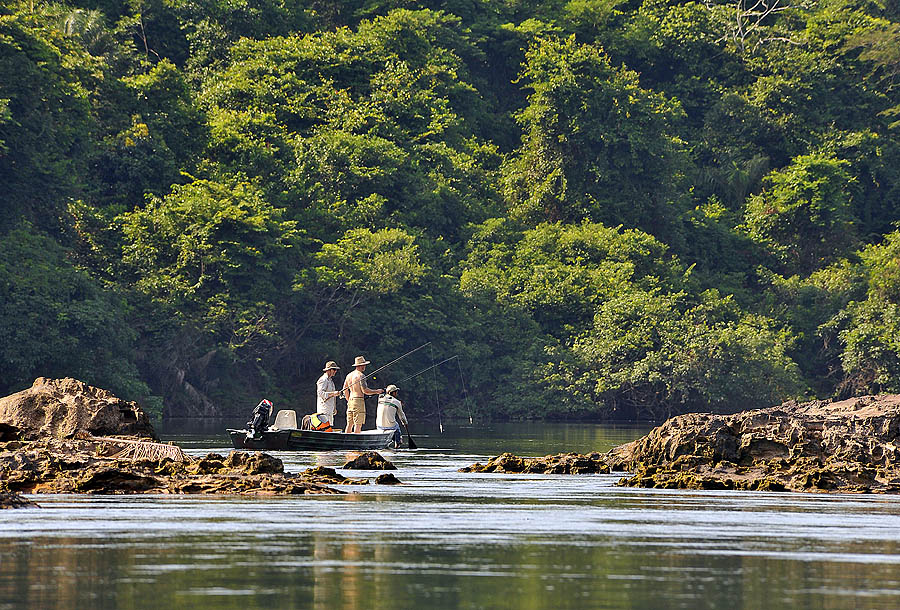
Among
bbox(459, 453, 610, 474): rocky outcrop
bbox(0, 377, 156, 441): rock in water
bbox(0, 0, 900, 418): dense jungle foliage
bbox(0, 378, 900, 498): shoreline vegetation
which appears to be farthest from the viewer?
bbox(0, 0, 900, 418): dense jungle foliage

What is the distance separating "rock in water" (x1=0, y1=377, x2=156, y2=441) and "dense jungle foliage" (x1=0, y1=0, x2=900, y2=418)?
967 inches

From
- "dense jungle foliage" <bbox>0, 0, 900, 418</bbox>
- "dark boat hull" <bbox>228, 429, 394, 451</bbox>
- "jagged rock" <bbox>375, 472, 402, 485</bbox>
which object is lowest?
"jagged rock" <bbox>375, 472, 402, 485</bbox>

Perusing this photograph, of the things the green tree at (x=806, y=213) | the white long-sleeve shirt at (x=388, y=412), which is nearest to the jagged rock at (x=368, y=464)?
the white long-sleeve shirt at (x=388, y=412)

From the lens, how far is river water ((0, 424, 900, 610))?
10062 millimetres

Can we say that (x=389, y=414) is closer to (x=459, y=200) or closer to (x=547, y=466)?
(x=547, y=466)

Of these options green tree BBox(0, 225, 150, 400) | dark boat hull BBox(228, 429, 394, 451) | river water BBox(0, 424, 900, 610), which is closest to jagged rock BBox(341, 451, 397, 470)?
river water BBox(0, 424, 900, 610)

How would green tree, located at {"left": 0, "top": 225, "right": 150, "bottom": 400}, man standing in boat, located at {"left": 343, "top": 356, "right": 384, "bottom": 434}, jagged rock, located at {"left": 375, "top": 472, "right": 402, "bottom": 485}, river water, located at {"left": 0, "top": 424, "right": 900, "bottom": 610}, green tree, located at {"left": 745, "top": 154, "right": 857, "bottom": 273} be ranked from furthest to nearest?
green tree, located at {"left": 745, "top": 154, "right": 857, "bottom": 273} < green tree, located at {"left": 0, "top": 225, "right": 150, "bottom": 400} < man standing in boat, located at {"left": 343, "top": 356, "right": 384, "bottom": 434} < jagged rock, located at {"left": 375, "top": 472, "right": 402, "bottom": 485} < river water, located at {"left": 0, "top": 424, "right": 900, "bottom": 610}

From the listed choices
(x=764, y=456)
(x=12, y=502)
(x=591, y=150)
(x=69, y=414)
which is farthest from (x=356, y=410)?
(x=591, y=150)

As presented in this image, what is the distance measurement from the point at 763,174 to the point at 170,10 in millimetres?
25506

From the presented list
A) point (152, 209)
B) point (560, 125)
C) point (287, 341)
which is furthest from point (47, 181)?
point (560, 125)

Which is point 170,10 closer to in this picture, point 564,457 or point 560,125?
point 560,125

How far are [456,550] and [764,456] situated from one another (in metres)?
10.3

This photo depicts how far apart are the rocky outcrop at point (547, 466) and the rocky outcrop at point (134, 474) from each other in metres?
4.33

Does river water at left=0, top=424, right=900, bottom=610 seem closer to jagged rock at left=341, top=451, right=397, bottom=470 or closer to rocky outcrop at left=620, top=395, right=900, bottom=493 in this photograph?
rocky outcrop at left=620, top=395, right=900, bottom=493
